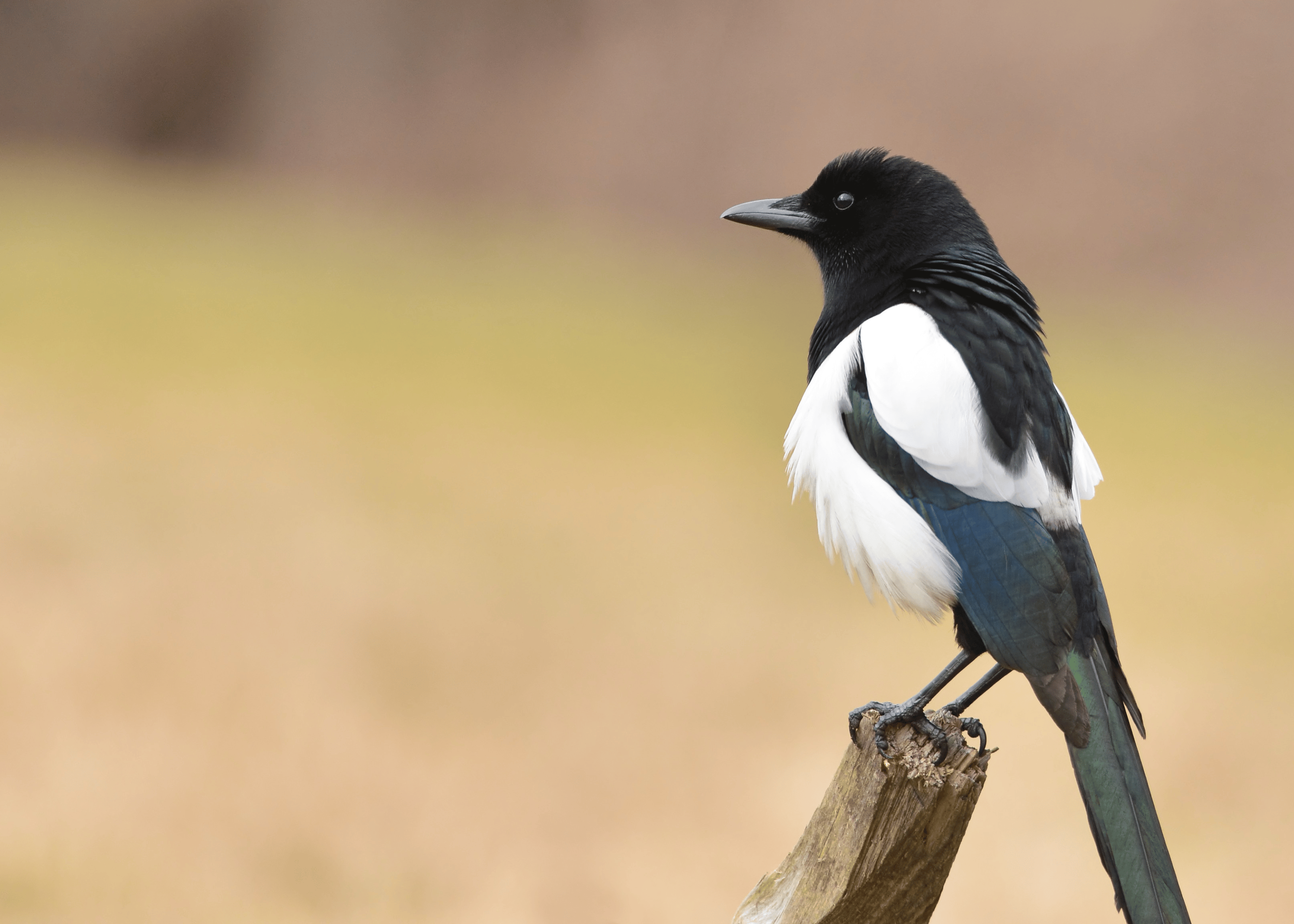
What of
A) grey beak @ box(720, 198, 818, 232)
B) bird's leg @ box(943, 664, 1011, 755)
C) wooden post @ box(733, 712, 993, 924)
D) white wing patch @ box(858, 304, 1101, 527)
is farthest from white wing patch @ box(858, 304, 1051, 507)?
grey beak @ box(720, 198, 818, 232)

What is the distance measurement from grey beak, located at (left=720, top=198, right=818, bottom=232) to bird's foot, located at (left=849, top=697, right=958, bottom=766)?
1.03 m

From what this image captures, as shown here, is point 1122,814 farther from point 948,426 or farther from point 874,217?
point 874,217

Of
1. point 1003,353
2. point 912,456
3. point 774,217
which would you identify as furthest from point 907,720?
point 774,217

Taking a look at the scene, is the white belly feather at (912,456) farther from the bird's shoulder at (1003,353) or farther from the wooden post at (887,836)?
the wooden post at (887,836)

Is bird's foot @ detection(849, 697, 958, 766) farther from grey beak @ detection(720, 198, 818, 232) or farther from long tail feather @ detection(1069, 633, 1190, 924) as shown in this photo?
grey beak @ detection(720, 198, 818, 232)

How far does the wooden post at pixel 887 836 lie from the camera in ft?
4.73

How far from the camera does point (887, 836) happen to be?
1444 millimetres

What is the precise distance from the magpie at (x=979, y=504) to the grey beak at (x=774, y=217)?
1.00 feet

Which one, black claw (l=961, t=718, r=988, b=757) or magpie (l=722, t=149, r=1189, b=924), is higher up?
magpie (l=722, t=149, r=1189, b=924)

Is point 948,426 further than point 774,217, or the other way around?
point 774,217

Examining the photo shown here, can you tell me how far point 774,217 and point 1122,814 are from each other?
1307 mm

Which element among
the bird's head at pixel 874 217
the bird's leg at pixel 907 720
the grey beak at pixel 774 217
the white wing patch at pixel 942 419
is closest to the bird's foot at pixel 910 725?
the bird's leg at pixel 907 720

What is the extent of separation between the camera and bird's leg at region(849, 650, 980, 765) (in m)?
1.49

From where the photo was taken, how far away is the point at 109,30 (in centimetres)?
855
